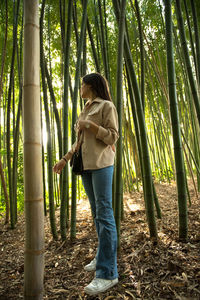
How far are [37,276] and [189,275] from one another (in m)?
0.82

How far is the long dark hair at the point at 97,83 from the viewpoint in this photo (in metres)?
1.38

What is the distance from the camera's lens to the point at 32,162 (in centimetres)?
86

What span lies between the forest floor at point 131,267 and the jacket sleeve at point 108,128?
0.80 m

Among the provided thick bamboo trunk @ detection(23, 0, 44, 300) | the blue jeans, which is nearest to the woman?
the blue jeans

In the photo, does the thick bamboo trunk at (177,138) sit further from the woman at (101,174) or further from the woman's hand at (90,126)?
the woman's hand at (90,126)

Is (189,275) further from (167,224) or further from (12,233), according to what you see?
(12,233)

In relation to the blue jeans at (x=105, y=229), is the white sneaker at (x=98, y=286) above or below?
below

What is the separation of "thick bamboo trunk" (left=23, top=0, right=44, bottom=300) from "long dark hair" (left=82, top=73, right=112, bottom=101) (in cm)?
53

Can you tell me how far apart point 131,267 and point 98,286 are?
12.1 inches

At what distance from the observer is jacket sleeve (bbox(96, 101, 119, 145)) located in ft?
4.05

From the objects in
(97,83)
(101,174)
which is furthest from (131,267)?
(97,83)

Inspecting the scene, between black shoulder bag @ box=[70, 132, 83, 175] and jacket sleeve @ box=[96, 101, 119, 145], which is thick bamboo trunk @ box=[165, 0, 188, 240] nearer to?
jacket sleeve @ box=[96, 101, 119, 145]

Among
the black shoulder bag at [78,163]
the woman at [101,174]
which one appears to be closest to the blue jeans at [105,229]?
the woman at [101,174]

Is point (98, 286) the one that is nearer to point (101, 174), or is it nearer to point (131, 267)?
point (131, 267)
